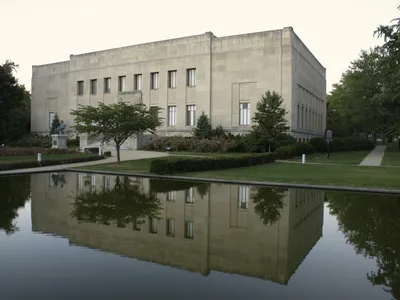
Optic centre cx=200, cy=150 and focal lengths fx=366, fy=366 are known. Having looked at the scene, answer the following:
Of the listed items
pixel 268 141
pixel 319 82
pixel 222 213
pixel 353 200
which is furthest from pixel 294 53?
pixel 222 213

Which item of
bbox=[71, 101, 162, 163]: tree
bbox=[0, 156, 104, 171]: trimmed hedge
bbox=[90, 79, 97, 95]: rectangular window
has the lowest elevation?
bbox=[0, 156, 104, 171]: trimmed hedge

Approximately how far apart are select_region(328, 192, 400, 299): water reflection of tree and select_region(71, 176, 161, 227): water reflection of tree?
512 centimetres

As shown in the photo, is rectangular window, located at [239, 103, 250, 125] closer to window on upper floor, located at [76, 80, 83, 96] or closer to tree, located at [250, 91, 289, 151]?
tree, located at [250, 91, 289, 151]

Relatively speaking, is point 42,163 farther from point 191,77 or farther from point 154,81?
point 154,81

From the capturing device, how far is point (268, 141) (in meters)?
33.1

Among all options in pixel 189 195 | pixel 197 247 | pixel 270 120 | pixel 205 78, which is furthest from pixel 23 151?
pixel 197 247

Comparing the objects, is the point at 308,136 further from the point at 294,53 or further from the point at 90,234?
the point at 90,234

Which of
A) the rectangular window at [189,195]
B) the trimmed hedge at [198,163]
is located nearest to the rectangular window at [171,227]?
the rectangular window at [189,195]

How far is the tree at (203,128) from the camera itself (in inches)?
1563

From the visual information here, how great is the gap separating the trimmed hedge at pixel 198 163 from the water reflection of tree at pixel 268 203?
6054 millimetres

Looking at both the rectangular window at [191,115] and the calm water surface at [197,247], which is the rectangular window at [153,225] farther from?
the rectangular window at [191,115]

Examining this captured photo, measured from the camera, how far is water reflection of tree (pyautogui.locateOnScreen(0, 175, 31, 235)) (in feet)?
29.8

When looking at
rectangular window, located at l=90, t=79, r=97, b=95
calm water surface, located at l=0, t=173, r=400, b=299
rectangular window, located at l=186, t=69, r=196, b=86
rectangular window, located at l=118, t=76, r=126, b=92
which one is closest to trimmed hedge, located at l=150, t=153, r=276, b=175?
calm water surface, located at l=0, t=173, r=400, b=299

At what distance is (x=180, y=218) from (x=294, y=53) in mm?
33297
